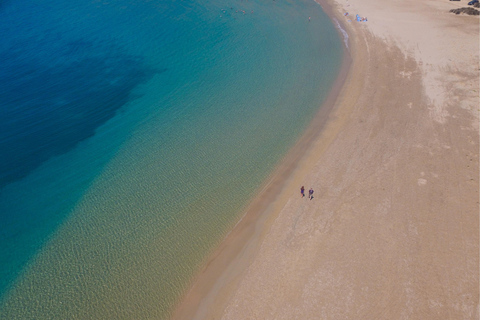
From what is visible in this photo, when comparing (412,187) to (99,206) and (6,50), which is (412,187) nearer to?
(99,206)

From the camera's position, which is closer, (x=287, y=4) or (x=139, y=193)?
(x=139, y=193)

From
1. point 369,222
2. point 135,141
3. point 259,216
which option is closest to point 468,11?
point 369,222

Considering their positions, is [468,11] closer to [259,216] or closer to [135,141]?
[259,216]

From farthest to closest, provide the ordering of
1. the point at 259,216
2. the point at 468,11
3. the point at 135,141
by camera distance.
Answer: the point at 468,11
the point at 135,141
the point at 259,216

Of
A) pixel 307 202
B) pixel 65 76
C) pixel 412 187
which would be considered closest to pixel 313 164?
pixel 307 202

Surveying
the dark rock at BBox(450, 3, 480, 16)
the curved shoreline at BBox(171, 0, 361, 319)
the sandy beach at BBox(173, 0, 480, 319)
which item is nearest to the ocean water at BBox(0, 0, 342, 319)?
the curved shoreline at BBox(171, 0, 361, 319)

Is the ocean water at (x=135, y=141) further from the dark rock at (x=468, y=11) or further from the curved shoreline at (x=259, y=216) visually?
the dark rock at (x=468, y=11)
